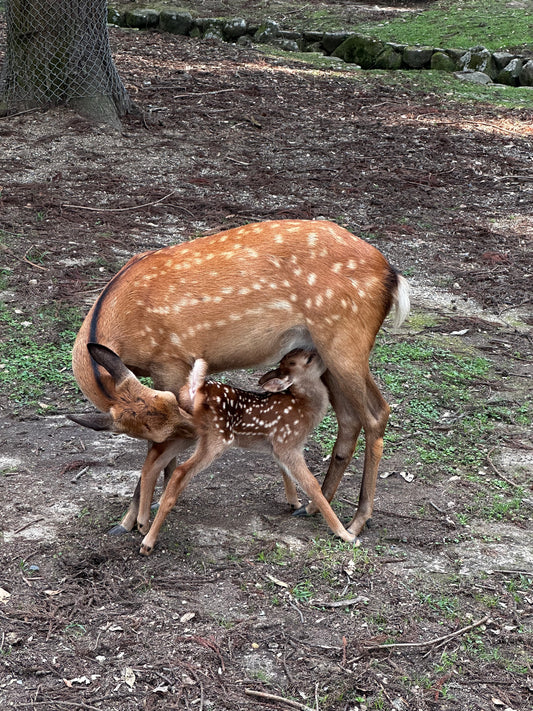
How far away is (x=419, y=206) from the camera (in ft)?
31.3

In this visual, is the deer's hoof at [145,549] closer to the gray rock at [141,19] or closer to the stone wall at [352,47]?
the stone wall at [352,47]

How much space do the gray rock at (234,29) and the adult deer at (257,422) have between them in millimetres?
14391

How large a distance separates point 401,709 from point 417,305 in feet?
14.9

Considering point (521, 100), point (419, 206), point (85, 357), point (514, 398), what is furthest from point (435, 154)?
point (85, 357)

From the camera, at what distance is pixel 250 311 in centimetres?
454

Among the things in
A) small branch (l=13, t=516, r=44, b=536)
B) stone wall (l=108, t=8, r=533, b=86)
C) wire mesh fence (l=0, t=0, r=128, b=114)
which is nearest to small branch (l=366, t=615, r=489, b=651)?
small branch (l=13, t=516, r=44, b=536)

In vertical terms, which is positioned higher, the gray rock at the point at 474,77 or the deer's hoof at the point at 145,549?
the gray rock at the point at 474,77

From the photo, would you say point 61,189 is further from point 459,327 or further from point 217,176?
point 459,327

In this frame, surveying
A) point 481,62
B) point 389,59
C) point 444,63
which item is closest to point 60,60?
point 389,59

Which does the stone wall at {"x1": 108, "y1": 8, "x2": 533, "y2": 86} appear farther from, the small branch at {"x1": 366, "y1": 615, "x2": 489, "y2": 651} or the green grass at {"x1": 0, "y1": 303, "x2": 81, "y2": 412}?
the small branch at {"x1": 366, "y1": 615, "x2": 489, "y2": 651}

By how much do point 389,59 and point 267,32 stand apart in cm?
290

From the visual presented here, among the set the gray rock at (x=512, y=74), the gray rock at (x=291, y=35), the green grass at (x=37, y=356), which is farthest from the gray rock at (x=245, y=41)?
the green grass at (x=37, y=356)

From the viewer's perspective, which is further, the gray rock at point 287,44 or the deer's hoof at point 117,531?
the gray rock at point 287,44

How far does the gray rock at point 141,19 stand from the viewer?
17.1 meters
